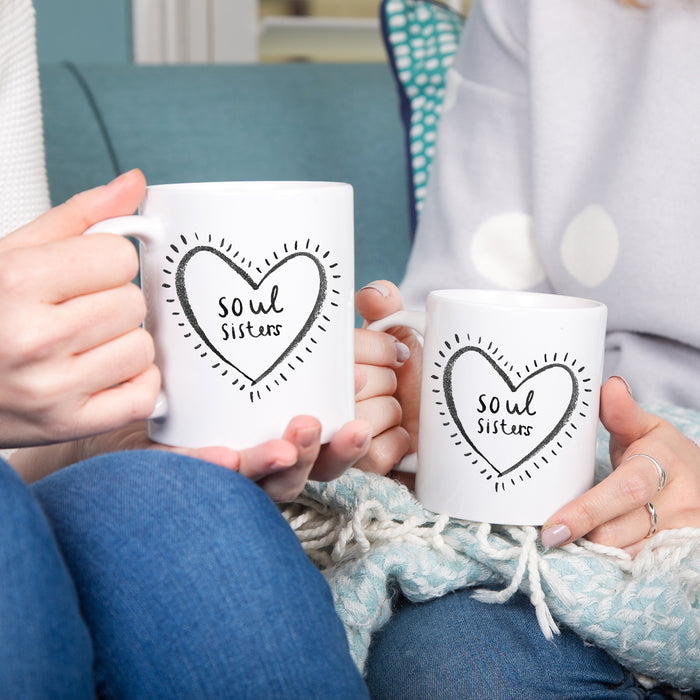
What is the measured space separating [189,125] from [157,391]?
84cm

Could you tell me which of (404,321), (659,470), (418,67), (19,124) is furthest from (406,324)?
(418,67)

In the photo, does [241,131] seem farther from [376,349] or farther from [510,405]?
[510,405]

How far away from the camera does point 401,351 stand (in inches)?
26.7

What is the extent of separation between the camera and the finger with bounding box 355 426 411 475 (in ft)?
2.14

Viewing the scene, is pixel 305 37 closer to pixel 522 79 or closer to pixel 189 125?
pixel 189 125

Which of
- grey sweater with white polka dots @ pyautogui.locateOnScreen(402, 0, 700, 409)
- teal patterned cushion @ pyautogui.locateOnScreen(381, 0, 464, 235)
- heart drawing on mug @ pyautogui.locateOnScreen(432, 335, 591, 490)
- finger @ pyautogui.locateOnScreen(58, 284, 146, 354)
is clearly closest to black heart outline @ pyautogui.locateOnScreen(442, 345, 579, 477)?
heart drawing on mug @ pyautogui.locateOnScreen(432, 335, 591, 490)

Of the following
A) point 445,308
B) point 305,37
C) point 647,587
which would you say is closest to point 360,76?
point 445,308

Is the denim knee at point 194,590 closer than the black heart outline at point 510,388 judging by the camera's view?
Yes

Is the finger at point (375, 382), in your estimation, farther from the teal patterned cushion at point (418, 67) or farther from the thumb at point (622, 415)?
the teal patterned cushion at point (418, 67)

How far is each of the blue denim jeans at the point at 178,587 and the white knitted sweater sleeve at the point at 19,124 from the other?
0.45 metres

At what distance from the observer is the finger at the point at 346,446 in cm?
52

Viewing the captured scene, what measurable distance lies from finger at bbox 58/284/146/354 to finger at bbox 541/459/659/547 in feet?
1.00

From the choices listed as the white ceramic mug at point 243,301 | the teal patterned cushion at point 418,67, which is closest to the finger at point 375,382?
the white ceramic mug at point 243,301

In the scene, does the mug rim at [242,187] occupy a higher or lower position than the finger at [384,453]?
higher
